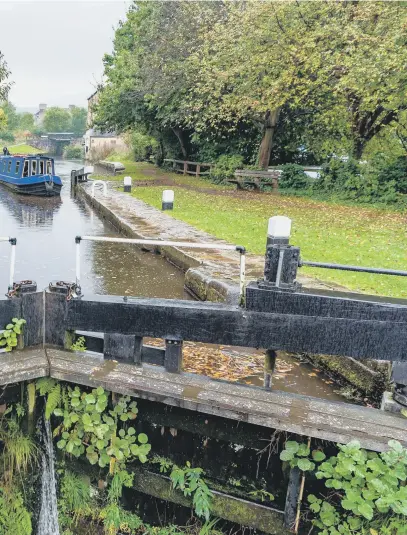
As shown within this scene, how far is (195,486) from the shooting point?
11.8ft

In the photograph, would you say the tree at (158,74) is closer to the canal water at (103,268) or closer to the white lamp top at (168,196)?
the canal water at (103,268)

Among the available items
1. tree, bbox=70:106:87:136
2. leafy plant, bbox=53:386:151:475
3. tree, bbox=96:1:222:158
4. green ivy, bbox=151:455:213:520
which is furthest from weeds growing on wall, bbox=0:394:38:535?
tree, bbox=70:106:87:136

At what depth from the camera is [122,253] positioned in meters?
10.9

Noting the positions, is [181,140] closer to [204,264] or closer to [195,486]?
[204,264]

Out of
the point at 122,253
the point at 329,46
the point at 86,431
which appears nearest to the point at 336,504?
the point at 86,431

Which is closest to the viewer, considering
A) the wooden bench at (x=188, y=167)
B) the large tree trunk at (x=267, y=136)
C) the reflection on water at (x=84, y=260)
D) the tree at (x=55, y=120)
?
the reflection on water at (x=84, y=260)

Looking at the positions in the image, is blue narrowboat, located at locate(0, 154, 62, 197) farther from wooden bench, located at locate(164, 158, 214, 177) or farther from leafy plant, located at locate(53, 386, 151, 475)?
leafy plant, located at locate(53, 386, 151, 475)

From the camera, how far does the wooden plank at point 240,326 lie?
11.7ft

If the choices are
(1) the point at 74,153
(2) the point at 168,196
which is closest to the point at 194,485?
(2) the point at 168,196

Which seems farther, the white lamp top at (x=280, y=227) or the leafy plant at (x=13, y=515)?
the leafy plant at (x=13, y=515)

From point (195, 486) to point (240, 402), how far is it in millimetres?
805

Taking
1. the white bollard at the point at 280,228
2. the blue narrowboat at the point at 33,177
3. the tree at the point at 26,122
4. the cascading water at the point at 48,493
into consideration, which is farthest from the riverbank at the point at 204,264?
the tree at the point at 26,122

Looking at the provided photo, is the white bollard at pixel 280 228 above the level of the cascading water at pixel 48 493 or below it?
above

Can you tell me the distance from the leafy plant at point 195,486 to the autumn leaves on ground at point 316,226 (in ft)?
13.3
